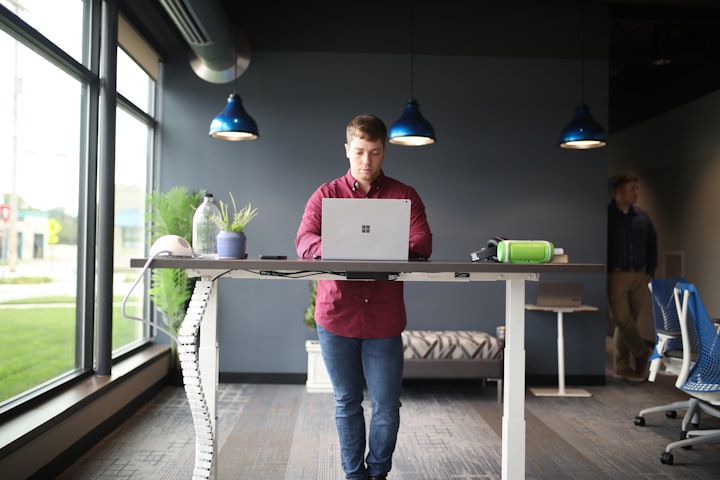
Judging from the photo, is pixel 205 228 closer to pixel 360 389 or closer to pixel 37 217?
pixel 360 389

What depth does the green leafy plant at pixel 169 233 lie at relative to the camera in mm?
5246

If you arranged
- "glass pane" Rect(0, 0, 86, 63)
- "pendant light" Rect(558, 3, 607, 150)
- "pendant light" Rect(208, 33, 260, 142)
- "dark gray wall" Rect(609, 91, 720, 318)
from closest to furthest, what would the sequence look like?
1. "glass pane" Rect(0, 0, 86, 63)
2. "pendant light" Rect(208, 33, 260, 142)
3. "pendant light" Rect(558, 3, 607, 150)
4. "dark gray wall" Rect(609, 91, 720, 318)

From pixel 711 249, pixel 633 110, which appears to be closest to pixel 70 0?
pixel 711 249

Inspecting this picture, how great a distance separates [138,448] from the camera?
3742 millimetres

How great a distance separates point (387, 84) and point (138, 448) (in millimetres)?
3985

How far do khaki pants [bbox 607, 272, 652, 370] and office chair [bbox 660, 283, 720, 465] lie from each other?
2646 mm

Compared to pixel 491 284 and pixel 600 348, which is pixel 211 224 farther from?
pixel 600 348

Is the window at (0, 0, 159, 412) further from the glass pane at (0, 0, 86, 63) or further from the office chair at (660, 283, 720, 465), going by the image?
the office chair at (660, 283, 720, 465)

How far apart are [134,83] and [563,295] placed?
432 cm

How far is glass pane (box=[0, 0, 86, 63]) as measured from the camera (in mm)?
3223

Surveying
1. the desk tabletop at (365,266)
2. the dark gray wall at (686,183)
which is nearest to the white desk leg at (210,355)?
the desk tabletop at (365,266)

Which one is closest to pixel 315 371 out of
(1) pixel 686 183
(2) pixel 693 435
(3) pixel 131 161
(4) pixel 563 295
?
(4) pixel 563 295

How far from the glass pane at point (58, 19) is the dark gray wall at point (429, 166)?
1736mm

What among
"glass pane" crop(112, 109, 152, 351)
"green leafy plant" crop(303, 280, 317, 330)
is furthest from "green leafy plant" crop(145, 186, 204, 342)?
"green leafy plant" crop(303, 280, 317, 330)
